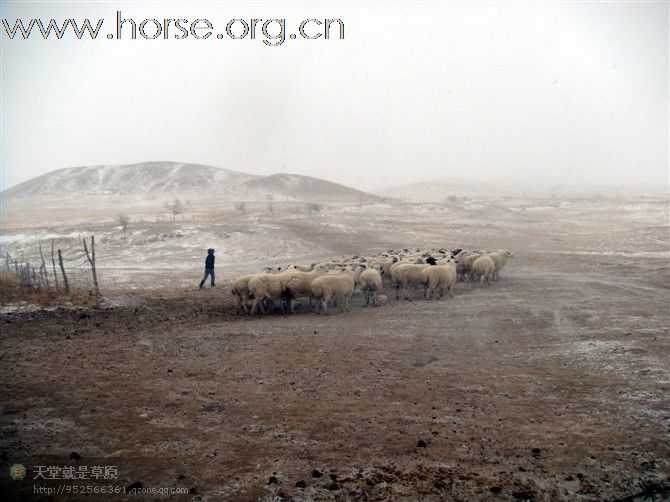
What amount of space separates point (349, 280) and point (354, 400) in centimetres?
691

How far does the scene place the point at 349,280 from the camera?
13.7m

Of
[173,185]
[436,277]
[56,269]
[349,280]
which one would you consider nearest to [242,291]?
[349,280]

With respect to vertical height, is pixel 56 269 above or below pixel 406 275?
below

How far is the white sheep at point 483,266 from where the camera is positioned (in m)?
16.7

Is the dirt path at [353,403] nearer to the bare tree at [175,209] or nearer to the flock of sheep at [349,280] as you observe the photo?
the flock of sheep at [349,280]

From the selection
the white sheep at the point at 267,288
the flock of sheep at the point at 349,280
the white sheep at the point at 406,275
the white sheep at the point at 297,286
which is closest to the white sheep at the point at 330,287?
the flock of sheep at the point at 349,280

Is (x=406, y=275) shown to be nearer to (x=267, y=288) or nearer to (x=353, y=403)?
(x=267, y=288)

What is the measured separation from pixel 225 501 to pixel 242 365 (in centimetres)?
411

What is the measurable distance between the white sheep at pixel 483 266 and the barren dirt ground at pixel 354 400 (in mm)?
3473

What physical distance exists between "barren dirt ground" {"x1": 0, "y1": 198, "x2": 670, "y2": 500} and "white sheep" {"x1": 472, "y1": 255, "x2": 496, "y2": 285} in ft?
11.4

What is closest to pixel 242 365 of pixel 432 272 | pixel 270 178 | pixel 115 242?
pixel 432 272

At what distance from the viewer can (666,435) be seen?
18.2 ft

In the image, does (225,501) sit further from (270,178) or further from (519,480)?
(270,178)

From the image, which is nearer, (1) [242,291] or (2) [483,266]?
(1) [242,291]
